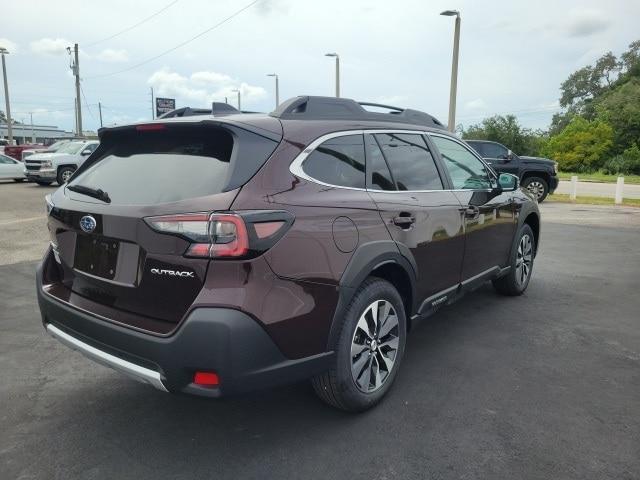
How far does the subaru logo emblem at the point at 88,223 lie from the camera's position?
8.66 feet

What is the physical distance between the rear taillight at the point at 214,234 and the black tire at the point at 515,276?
11.5ft

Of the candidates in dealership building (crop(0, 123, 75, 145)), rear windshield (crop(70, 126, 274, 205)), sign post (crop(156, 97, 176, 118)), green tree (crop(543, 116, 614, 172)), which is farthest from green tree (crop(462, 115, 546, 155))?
dealership building (crop(0, 123, 75, 145))

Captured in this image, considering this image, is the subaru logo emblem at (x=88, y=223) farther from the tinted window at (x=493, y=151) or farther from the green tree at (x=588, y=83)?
the green tree at (x=588, y=83)

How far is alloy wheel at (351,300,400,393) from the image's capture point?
2922 mm

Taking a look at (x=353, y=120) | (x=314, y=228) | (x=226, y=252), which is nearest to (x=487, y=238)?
(x=353, y=120)

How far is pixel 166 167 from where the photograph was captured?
2.66m

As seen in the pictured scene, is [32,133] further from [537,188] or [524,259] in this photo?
[524,259]

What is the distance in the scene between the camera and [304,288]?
249 centimetres

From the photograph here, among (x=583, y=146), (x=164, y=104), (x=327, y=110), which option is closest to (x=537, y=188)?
(x=327, y=110)

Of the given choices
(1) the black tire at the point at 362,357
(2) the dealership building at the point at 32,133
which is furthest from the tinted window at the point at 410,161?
(2) the dealership building at the point at 32,133

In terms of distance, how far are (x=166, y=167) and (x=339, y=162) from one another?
0.94 m

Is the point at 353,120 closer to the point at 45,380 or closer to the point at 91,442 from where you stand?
the point at 91,442

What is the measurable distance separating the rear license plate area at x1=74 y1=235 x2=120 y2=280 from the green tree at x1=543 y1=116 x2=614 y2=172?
46.9 meters

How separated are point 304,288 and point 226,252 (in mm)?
429
